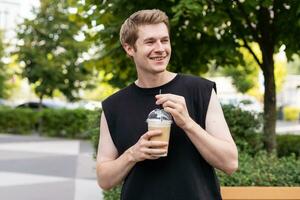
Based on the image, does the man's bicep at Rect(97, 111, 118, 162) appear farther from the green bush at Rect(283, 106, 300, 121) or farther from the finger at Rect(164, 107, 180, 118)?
the green bush at Rect(283, 106, 300, 121)

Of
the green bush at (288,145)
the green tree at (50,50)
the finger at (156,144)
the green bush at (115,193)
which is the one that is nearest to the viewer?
the finger at (156,144)

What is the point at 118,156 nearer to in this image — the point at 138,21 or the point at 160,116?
the point at 160,116

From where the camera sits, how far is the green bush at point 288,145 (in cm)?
825

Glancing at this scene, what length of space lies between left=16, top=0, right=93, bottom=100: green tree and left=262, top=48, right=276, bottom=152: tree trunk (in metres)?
10.7

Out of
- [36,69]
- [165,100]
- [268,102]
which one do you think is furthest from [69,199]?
[36,69]

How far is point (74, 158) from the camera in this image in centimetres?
1094

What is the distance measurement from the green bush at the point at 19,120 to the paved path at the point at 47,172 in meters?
3.08

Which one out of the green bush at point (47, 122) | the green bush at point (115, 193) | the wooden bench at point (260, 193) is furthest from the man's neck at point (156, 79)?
the green bush at point (47, 122)

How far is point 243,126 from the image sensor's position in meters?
6.75

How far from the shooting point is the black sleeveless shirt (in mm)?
1883

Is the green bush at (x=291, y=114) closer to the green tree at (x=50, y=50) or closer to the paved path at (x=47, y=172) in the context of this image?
the green tree at (x=50, y=50)

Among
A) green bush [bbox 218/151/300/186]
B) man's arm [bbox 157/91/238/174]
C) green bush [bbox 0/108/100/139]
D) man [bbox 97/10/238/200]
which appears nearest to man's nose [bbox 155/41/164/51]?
man [bbox 97/10/238/200]

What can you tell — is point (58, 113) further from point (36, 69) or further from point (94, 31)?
point (94, 31)

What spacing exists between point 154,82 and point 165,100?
0.25 m
